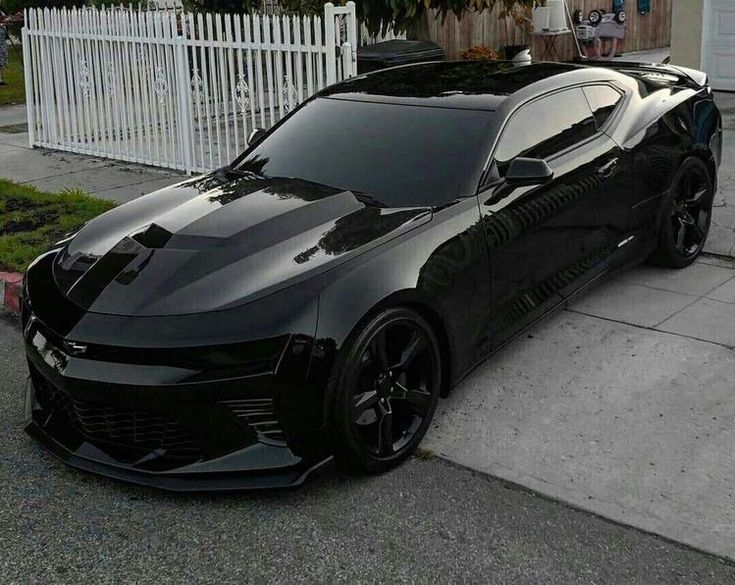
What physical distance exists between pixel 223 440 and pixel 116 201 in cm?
531

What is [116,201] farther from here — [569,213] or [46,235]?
[569,213]

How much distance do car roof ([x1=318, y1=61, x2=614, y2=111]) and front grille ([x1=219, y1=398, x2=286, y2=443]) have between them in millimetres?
2136

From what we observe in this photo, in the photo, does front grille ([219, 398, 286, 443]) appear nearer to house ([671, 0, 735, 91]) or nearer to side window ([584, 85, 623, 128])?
side window ([584, 85, 623, 128])

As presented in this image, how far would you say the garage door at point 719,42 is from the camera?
44.1 feet

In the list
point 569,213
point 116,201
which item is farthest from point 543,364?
point 116,201

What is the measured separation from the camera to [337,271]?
3865 mm

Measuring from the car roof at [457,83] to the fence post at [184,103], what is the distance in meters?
4.22

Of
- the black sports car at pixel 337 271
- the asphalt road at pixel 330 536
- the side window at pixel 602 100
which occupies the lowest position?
the asphalt road at pixel 330 536

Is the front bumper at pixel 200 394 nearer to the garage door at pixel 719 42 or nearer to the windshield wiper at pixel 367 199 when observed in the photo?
the windshield wiper at pixel 367 199

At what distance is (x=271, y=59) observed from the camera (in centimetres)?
875

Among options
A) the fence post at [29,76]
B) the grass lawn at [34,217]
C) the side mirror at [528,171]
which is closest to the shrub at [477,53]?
the fence post at [29,76]

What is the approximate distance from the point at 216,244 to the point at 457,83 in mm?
1924

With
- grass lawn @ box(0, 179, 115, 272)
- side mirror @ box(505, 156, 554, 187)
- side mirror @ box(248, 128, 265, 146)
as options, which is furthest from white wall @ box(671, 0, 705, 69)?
side mirror @ box(505, 156, 554, 187)

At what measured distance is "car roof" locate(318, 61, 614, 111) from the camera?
506cm
